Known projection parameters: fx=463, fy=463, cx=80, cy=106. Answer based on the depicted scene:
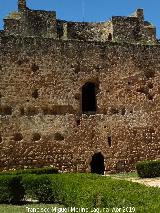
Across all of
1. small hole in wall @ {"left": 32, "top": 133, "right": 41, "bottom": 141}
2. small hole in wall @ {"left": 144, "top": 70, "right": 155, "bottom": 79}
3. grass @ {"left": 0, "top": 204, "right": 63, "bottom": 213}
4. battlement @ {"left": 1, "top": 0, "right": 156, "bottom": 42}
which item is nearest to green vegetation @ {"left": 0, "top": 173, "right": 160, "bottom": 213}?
grass @ {"left": 0, "top": 204, "right": 63, "bottom": 213}

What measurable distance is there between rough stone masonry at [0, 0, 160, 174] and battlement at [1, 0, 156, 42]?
0.38 ft

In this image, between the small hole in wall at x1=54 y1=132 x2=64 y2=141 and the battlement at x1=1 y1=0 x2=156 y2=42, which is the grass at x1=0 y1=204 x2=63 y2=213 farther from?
the battlement at x1=1 y1=0 x2=156 y2=42

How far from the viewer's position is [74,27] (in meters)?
26.7

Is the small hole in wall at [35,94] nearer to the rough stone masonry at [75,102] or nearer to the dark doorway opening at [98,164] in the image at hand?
the rough stone masonry at [75,102]

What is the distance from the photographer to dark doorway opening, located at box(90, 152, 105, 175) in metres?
22.2

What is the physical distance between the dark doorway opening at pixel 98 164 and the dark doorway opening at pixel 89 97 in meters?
2.27

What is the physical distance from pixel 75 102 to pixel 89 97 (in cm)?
111

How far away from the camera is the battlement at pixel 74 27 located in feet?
79.8

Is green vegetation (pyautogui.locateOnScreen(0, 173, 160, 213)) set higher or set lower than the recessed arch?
lower

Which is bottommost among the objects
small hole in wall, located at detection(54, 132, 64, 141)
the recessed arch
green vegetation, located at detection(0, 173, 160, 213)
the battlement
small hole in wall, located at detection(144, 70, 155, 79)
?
green vegetation, located at detection(0, 173, 160, 213)

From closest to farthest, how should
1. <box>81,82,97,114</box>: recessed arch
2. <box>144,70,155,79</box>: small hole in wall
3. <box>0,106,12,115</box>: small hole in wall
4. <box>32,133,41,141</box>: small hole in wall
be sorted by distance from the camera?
<box>0,106,12,115</box>: small hole in wall, <box>32,133,41,141</box>: small hole in wall, <box>81,82,97,114</box>: recessed arch, <box>144,70,155,79</box>: small hole in wall

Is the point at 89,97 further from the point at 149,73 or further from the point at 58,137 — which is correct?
the point at 149,73

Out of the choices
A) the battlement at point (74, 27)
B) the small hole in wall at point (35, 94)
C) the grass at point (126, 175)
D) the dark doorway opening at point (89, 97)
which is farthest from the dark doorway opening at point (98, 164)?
the battlement at point (74, 27)

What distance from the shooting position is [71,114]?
21625 millimetres
